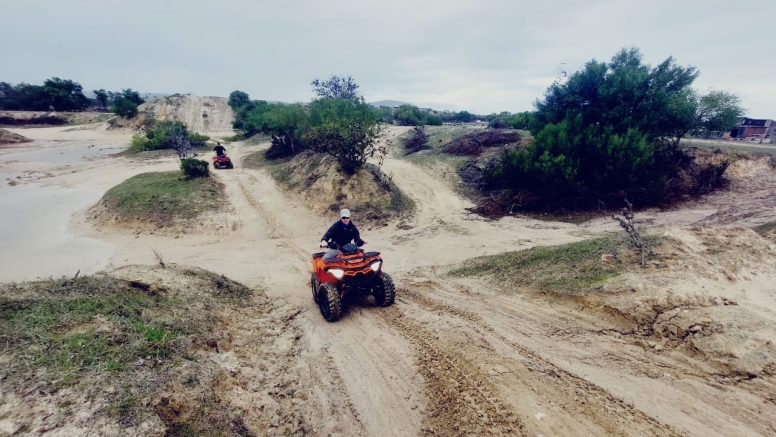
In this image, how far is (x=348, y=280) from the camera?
650 centimetres

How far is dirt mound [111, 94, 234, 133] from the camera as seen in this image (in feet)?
188

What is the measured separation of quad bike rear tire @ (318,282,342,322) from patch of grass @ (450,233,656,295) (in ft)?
12.0

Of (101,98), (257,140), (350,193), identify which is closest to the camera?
(350,193)

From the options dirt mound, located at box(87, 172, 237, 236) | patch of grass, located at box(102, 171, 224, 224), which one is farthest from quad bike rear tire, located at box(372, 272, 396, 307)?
patch of grass, located at box(102, 171, 224, 224)

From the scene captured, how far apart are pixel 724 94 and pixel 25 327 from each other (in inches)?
1076

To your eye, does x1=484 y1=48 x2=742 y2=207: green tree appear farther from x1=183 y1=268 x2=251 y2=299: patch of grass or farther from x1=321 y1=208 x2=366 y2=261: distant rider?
x1=183 y1=268 x2=251 y2=299: patch of grass

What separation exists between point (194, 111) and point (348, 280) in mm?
67051

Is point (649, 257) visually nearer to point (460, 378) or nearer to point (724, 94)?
point (460, 378)

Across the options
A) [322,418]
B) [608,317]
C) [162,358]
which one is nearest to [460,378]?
[322,418]

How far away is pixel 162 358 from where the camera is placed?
13.5 feet

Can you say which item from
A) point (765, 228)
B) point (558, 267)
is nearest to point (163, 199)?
point (558, 267)

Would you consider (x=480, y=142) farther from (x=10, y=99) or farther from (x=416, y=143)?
(x=10, y=99)

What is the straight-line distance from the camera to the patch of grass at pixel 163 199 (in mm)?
13969

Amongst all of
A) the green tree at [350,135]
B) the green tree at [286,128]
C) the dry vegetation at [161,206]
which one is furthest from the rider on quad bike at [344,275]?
the green tree at [286,128]
